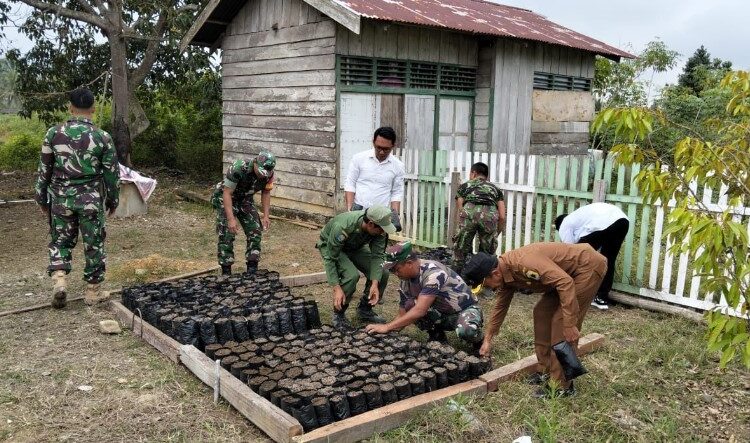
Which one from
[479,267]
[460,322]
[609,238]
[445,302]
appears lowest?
[460,322]

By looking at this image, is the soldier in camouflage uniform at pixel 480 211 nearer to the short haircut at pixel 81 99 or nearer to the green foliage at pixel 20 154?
the short haircut at pixel 81 99

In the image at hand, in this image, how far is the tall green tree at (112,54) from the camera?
12.6 m

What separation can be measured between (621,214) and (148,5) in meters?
11.1

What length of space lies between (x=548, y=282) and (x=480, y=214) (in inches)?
99.7

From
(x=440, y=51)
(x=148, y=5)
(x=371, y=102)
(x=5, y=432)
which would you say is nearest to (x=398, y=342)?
(x=5, y=432)

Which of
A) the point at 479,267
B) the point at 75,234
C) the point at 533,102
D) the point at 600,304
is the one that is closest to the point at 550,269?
the point at 479,267

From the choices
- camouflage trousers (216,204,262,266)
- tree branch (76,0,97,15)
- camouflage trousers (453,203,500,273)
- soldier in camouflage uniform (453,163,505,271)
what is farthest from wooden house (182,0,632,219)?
camouflage trousers (453,203,500,273)

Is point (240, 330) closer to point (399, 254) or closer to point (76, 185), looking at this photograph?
point (399, 254)

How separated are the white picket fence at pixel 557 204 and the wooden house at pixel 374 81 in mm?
1318

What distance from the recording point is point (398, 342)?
181 inches

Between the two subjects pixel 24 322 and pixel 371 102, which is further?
pixel 371 102

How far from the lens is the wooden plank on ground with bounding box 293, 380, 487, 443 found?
130 inches

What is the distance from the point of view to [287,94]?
420 inches

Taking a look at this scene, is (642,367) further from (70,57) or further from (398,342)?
(70,57)
